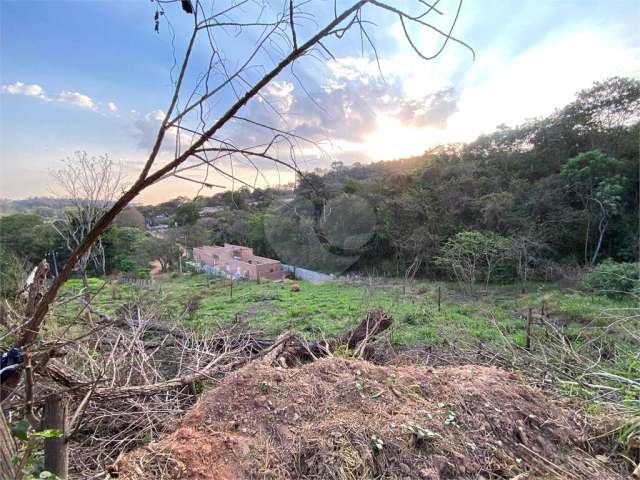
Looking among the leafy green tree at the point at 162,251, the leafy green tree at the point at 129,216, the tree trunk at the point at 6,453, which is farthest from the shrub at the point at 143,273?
the tree trunk at the point at 6,453

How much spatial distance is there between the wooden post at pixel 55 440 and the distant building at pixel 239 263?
1382 centimetres

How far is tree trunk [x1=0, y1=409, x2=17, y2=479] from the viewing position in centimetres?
74

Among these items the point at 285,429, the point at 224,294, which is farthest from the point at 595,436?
the point at 224,294

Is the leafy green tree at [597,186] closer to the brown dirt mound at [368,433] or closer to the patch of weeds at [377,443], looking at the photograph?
the brown dirt mound at [368,433]

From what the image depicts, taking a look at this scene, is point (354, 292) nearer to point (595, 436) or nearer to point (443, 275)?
point (443, 275)

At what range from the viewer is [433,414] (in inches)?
71.6

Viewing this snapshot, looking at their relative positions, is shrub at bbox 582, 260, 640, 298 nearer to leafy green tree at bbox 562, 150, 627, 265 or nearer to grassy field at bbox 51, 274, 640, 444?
grassy field at bbox 51, 274, 640, 444

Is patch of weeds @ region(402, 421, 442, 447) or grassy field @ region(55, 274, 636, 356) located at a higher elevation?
patch of weeds @ region(402, 421, 442, 447)

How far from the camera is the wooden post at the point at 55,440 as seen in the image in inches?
46.5

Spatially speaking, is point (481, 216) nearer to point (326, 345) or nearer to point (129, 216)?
point (326, 345)

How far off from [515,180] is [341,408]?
576 inches

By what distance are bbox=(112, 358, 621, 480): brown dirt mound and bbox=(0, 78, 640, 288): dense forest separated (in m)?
6.44

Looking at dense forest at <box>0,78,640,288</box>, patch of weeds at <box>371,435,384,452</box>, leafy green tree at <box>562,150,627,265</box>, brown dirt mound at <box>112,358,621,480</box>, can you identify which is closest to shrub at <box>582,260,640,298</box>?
dense forest at <box>0,78,640,288</box>

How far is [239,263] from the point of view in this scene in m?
16.3
